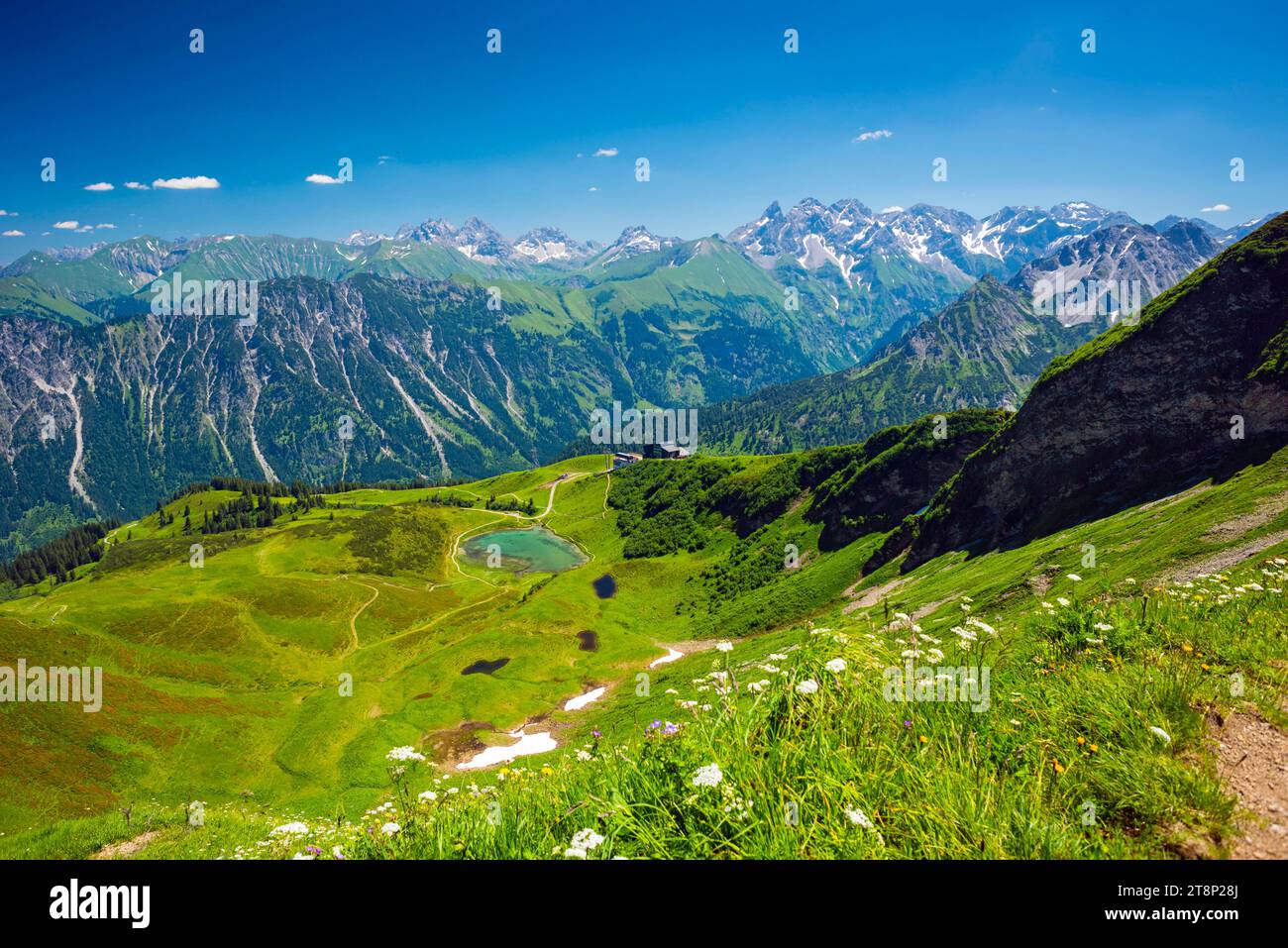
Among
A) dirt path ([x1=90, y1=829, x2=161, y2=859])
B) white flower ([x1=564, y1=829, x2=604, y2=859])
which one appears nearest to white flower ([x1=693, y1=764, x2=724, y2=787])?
white flower ([x1=564, y1=829, x2=604, y2=859])

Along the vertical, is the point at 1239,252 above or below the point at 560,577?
above

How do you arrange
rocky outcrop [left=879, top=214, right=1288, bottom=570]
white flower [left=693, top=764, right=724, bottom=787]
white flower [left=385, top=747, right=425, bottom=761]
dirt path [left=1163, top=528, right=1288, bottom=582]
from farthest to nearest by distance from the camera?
rocky outcrop [left=879, top=214, right=1288, bottom=570]
dirt path [left=1163, top=528, right=1288, bottom=582]
white flower [left=385, top=747, right=425, bottom=761]
white flower [left=693, top=764, right=724, bottom=787]

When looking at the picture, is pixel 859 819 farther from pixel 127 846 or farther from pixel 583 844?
pixel 127 846

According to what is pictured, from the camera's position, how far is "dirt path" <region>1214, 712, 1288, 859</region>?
4.80 metres

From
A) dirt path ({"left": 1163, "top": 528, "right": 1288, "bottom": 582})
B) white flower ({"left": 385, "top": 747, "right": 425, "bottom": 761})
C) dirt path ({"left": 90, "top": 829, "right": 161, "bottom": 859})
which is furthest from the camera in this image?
dirt path ({"left": 1163, "top": 528, "right": 1288, "bottom": 582})

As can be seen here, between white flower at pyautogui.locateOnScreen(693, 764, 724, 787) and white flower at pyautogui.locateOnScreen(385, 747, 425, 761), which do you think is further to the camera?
white flower at pyautogui.locateOnScreen(385, 747, 425, 761)

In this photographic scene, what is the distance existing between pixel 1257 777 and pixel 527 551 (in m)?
172

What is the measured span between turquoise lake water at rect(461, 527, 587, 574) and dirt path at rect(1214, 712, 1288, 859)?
150280 millimetres

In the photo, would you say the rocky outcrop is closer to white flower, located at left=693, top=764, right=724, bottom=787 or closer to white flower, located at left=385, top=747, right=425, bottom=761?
white flower, located at left=693, top=764, right=724, bottom=787

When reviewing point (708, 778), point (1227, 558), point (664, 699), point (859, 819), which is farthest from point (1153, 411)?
point (708, 778)

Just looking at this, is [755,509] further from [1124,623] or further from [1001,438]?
[1124,623]
